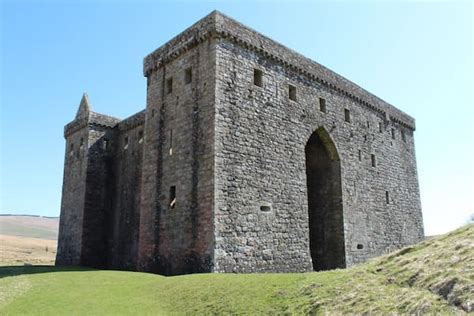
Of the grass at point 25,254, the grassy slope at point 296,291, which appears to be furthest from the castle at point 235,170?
the grass at point 25,254

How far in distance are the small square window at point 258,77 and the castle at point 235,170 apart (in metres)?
0.06

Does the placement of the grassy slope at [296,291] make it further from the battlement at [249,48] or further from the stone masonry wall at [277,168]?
the battlement at [249,48]

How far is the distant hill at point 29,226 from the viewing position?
104 meters

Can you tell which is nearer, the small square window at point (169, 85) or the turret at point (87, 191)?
the small square window at point (169, 85)

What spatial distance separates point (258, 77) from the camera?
1766 centimetres

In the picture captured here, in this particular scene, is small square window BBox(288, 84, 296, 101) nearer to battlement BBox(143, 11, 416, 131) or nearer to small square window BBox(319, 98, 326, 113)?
battlement BBox(143, 11, 416, 131)

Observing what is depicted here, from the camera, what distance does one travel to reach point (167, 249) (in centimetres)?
1633

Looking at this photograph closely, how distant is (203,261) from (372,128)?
1498 centimetres

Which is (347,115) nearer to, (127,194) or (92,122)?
(127,194)

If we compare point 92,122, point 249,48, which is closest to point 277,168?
point 249,48

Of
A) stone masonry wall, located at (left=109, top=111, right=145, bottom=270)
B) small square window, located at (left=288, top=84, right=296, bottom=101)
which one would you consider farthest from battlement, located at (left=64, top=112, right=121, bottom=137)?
small square window, located at (left=288, top=84, right=296, bottom=101)

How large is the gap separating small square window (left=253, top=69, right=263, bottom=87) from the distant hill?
319 feet

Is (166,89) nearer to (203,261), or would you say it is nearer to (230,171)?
(230,171)

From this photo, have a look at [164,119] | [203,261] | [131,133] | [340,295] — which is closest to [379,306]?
[340,295]
